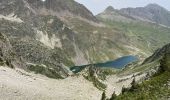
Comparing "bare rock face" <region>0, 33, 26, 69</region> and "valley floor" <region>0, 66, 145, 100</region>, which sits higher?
"valley floor" <region>0, 66, 145, 100</region>

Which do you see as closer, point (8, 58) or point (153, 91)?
point (153, 91)

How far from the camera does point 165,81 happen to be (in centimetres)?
3800

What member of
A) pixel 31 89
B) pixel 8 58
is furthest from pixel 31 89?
pixel 8 58

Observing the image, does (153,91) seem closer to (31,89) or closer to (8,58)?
(31,89)

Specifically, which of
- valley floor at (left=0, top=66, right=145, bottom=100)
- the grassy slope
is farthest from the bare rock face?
the grassy slope

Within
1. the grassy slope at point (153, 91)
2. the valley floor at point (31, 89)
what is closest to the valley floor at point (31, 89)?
the valley floor at point (31, 89)

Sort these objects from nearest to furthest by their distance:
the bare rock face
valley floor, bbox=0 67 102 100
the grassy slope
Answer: the grassy slope < valley floor, bbox=0 67 102 100 < the bare rock face

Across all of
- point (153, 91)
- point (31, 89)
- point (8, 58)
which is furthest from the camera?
point (8, 58)

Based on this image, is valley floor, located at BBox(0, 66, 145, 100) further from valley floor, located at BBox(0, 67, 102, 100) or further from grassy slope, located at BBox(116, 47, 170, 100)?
grassy slope, located at BBox(116, 47, 170, 100)

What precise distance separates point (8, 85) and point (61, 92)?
10.3 metres

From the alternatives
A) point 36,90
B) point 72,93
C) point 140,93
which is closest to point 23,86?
point 36,90

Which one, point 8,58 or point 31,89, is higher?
point 31,89

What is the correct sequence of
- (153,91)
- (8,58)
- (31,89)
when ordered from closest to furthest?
(153,91), (31,89), (8,58)

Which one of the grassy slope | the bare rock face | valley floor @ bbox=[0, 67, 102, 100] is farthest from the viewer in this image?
the bare rock face
